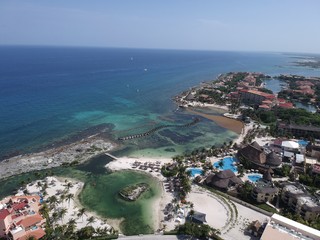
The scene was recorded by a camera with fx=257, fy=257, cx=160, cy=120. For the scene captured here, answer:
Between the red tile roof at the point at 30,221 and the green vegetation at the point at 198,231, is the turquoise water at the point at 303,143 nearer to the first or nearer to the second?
the green vegetation at the point at 198,231

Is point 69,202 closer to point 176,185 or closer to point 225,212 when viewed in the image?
point 176,185

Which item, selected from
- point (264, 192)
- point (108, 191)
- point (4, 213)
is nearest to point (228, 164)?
point (264, 192)

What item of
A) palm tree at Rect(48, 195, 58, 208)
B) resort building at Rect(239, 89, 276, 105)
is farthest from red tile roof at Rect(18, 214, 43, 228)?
resort building at Rect(239, 89, 276, 105)

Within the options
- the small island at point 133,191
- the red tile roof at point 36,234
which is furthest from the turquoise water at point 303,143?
the red tile roof at point 36,234

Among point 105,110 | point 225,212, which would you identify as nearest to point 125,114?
point 105,110

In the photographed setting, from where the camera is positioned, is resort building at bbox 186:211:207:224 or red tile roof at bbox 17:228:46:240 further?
resort building at bbox 186:211:207:224

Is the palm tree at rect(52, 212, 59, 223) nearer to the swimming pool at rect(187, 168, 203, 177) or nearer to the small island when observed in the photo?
the small island
